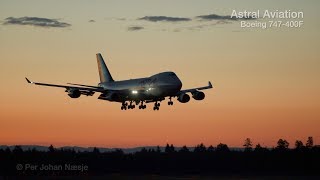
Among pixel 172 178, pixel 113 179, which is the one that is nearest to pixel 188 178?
pixel 172 178

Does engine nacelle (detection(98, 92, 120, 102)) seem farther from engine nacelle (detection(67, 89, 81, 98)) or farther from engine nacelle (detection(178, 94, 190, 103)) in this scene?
engine nacelle (detection(178, 94, 190, 103))

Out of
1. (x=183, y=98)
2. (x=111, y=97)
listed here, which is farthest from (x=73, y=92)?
(x=183, y=98)

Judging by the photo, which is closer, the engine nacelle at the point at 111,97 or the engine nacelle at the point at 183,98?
the engine nacelle at the point at 183,98

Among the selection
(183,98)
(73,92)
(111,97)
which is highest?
(73,92)

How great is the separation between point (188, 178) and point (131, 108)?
19.9m

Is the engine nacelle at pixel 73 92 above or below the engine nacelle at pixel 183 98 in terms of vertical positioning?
above

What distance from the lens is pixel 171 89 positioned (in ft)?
530

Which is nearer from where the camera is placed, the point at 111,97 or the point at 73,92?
the point at 73,92

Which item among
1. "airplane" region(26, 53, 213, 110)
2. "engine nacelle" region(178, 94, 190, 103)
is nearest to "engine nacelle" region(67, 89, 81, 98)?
"airplane" region(26, 53, 213, 110)

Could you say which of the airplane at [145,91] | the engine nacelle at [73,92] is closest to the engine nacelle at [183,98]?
the airplane at [145,91]

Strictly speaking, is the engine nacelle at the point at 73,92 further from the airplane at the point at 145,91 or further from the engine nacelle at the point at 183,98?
the engine nacelle at the point at 183,98

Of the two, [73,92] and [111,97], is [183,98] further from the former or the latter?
[73,92]

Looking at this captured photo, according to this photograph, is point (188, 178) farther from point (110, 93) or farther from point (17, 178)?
point (17, 178)

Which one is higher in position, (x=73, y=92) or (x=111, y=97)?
(x=73, y=92)
